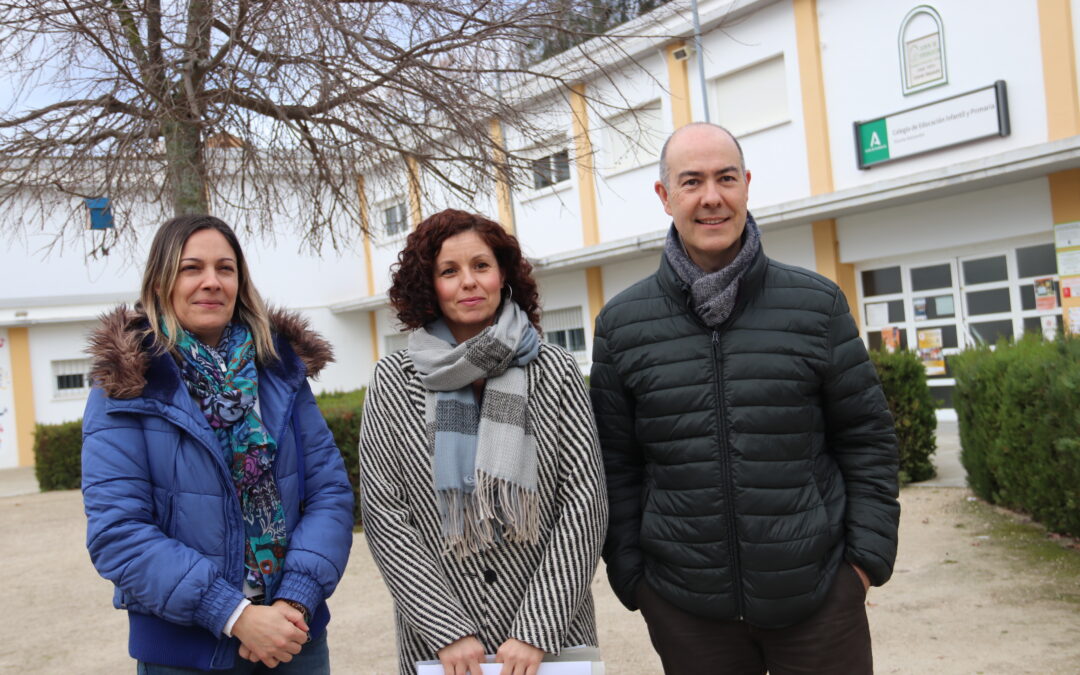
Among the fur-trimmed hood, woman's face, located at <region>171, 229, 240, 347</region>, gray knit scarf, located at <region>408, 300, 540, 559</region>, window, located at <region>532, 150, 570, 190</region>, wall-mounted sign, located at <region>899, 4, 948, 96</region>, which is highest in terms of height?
wall-mounted sign, located at <region>899, 4, 948, 96</region>

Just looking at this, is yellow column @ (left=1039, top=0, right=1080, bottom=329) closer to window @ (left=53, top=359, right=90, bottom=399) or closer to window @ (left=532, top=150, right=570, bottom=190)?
window @ (left=532, top=150, right=570, bottom=190)

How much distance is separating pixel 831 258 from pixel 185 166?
426 inches

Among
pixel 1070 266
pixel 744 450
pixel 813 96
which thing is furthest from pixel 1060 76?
pixel 744 450

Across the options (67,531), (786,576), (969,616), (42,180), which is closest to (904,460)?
(969,616)

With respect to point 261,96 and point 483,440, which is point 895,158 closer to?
point 261,96

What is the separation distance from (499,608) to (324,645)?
2.09ft

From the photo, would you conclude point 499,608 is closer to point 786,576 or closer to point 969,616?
point 786,576

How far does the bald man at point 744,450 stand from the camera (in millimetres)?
2332

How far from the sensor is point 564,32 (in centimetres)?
550

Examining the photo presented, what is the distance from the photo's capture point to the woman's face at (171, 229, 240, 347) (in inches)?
97.8

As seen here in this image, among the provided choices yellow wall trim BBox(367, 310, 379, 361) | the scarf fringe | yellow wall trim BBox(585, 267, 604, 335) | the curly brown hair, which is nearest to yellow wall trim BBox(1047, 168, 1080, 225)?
yellow wall trim BBox(585, 267, 604, 335)

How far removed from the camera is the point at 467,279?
7.89ft

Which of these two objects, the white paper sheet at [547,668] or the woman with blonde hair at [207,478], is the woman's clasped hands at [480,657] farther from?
the woman with blonde hair at [207,478]

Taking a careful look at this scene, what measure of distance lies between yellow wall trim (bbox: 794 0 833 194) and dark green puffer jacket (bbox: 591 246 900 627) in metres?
11.8
